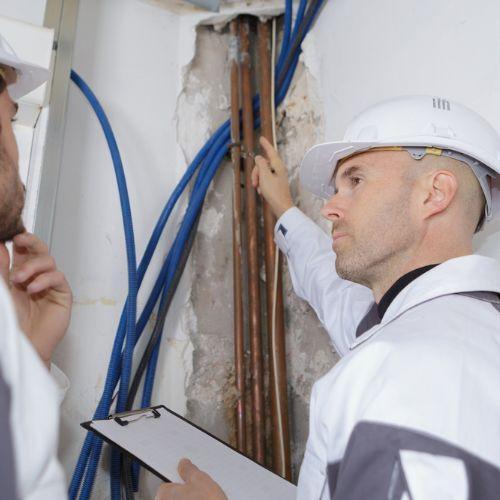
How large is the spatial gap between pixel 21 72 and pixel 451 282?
91 cm

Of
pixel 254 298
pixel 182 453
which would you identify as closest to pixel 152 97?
pixel 254 298

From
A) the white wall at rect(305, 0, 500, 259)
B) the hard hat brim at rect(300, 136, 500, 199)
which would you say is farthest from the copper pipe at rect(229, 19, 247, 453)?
the hard hat brim at rect(300, 136, 500, 199)

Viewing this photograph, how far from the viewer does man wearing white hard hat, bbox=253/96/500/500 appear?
0.58m

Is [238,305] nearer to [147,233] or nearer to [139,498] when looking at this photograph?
[147,233]

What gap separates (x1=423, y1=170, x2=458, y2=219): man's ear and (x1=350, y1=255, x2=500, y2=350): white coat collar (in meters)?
0.14

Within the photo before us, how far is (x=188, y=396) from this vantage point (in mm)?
1543

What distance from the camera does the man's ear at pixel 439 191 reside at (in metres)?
0.91

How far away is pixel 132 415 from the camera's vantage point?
1178mm

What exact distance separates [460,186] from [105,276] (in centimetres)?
102

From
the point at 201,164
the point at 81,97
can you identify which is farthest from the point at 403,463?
the point at 81,97

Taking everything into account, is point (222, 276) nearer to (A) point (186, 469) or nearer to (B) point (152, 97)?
(B) point (152, 97)

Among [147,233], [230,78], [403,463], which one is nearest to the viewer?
[403,463]

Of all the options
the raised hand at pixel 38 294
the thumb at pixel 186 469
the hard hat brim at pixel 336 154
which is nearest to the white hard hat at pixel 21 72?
the raised hand at pixel 38 294

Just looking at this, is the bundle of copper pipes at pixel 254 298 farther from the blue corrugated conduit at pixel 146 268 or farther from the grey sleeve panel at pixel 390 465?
the grey sleeve panel at pixel 390 465
